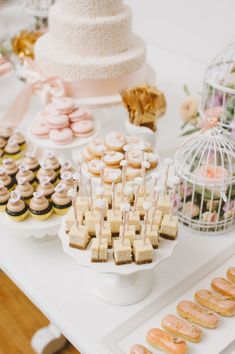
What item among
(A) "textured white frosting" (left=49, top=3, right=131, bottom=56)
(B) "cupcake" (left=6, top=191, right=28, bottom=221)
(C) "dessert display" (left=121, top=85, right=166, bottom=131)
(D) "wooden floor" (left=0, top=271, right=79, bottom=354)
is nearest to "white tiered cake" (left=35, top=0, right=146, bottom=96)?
(A) "textured white frosting" (left=49, top=3, right=131, bottom=56)

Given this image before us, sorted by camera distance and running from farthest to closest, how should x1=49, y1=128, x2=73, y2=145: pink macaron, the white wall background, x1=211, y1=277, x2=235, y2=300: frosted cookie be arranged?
the white wall background < x1=49, y1=128, x2=73, y2=145: pink macaron < x1=211, y1=277, x2=235, y2=300: frosted cookie

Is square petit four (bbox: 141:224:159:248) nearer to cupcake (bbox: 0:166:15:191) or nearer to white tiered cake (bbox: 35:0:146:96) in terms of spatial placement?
cupcake (bbox: 0:166:15:191)

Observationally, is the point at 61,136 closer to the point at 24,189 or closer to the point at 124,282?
the point at 24,189

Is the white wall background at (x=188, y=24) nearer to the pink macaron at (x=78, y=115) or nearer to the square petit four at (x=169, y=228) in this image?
the pink macaron at (x=78, y=115)

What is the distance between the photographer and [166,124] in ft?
4.76

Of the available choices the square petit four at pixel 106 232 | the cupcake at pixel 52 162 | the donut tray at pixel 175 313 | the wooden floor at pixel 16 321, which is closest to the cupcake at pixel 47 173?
the cupcake at pixel 52 162

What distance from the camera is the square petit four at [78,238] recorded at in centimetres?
84

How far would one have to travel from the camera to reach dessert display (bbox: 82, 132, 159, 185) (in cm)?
105

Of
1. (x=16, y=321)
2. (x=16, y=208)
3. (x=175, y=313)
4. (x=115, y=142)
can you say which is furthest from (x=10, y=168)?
(x=16, y=321)

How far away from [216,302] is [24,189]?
0.45m

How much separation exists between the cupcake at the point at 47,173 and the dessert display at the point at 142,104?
266 mm

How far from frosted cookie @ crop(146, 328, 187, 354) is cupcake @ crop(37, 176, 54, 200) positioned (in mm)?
358

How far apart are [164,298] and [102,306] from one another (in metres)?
0.12

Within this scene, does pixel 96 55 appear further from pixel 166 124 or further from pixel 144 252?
pixel 144 252
